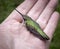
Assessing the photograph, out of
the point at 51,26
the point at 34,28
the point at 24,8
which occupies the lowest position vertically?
the point at 34,28

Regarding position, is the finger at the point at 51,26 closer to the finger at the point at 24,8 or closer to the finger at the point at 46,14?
the finger at the point at 46,14

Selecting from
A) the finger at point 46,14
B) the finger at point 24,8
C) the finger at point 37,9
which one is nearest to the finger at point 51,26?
the finger at point 46,14

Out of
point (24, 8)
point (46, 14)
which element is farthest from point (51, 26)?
point (24, 8)

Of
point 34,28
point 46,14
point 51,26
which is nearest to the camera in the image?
point 34,28

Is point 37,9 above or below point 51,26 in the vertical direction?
above

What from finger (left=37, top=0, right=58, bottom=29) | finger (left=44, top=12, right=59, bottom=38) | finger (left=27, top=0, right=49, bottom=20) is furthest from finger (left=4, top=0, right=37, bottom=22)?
finger (left=44, top=12, right=59, bottom=38)

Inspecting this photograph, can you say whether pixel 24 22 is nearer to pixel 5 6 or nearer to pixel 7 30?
pixel 7 30

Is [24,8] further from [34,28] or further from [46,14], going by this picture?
[34,28]
